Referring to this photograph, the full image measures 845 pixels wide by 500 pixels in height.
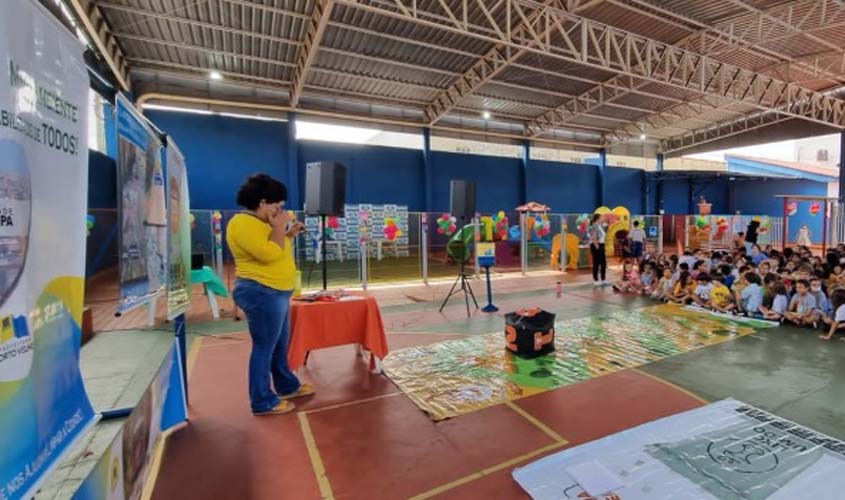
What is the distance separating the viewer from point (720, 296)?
6316 millimetres

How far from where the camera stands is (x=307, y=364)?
4305mm

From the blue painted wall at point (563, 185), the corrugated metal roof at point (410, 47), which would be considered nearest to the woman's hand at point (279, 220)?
the corrugated metal roof at point (410, 47)

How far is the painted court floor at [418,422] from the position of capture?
2.35 m

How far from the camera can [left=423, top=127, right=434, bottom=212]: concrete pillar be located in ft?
52.0

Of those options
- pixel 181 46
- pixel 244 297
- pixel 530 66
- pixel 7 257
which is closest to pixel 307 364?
pixel 244 297

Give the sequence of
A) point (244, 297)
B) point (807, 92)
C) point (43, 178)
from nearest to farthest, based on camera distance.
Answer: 1. point (43, 178)
2. point (244, 297)
3. point (807, 92)

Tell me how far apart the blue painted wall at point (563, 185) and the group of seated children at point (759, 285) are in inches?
414

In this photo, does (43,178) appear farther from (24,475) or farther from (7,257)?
(24,475)

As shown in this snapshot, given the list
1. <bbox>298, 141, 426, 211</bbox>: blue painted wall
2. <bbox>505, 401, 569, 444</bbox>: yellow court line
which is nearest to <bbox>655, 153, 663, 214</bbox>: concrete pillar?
<bbox>298, 141, 426, 211</bbox>: blue painted wall

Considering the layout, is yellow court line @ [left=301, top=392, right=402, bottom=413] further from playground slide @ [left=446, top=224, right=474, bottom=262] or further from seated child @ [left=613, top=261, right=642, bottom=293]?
playground slide @ [left=446, top=224, right=474, bottom=262]

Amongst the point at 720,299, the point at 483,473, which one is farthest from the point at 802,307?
the point at 483,473

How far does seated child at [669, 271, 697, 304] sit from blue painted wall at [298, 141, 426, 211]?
35.6 feet

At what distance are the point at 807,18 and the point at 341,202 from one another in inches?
445

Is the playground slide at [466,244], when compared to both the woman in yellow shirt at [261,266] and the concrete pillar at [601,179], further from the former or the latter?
the concrete pillar at [601,179]
